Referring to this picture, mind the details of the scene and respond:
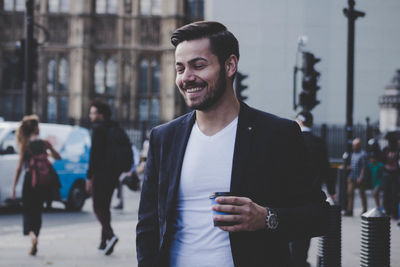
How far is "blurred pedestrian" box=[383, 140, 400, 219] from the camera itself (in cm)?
1157

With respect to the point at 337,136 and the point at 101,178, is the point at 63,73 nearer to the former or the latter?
the point at 337,136

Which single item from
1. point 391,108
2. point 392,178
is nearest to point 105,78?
point 391,108

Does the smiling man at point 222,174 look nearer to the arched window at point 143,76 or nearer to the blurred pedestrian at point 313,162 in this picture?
the blurred pedestrian at point 313,162

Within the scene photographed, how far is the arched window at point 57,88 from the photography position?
37.7 meters

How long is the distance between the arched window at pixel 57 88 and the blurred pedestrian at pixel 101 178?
100 feet

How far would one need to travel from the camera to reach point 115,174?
7676 millimetres

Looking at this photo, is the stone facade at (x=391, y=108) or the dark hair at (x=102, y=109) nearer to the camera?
the dark hair at (x=102, y=109)

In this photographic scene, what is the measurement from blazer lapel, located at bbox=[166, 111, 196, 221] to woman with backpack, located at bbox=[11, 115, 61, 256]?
5454 mm

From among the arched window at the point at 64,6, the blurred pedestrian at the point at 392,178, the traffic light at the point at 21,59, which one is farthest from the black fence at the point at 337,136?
the arched window at the point at 64,6

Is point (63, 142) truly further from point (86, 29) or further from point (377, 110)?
point (86, 29)

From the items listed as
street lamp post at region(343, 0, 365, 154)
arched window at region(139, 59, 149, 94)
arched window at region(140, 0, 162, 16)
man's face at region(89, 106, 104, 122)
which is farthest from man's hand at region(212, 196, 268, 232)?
arched window at region(140, 0, 162, 16)

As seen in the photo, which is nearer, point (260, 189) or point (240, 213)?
point (240, 213)

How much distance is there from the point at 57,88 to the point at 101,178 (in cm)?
3092

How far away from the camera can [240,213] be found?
7.47ft
